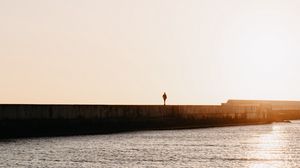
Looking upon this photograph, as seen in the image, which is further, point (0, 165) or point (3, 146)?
point (3, 146)

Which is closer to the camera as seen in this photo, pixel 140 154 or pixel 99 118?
pixel 140 154

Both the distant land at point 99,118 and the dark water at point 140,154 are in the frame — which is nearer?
the dark water at point 140,154

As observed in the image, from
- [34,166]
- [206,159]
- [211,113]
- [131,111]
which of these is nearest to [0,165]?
[34,166]

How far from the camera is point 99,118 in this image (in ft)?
268

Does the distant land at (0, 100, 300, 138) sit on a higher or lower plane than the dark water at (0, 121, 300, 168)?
higher

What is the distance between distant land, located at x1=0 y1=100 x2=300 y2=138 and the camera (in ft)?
226

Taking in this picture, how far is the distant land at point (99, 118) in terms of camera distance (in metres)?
69.0

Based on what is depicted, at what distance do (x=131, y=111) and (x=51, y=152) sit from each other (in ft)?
123

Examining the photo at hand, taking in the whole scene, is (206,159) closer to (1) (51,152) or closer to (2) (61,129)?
(1) (51,152)

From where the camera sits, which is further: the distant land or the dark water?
the distant land

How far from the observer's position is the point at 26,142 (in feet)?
198

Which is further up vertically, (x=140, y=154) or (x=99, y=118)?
(x=99, y=118)

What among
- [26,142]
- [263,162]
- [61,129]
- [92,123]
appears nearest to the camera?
[263,162]

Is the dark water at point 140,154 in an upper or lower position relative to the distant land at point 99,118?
lower
